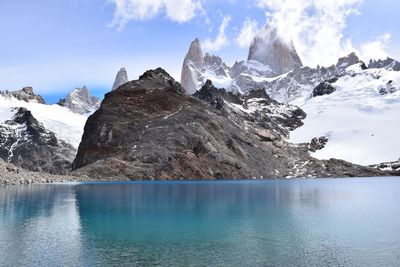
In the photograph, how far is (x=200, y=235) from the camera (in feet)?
154

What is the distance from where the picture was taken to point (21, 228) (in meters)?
51.0

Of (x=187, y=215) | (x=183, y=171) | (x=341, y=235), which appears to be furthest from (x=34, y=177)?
(x=341, y=235)

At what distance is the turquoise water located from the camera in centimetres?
3622

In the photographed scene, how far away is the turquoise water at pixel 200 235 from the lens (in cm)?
3622

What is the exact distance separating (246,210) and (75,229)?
2698 centimetres

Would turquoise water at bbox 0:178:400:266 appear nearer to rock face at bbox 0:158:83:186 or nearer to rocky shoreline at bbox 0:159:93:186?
rock face at bbox 0:158:83:186

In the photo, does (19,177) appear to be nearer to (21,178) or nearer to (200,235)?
(21,178)

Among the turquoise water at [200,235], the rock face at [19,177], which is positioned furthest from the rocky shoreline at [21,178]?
the turquoise water at [200,235]

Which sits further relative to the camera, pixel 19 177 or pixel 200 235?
pixel 19 177

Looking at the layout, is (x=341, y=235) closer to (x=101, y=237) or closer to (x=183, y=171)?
(x=101, y=237)

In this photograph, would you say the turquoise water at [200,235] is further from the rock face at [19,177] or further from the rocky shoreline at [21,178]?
the rocky shoreline at [21,178]

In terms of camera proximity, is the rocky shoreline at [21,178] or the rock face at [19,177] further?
the rocky shoreline at [21,178]

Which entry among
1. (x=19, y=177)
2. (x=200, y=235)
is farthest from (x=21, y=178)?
(x=200, y=235)

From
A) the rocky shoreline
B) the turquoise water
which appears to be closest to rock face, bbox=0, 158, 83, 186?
the rocky shoreline
